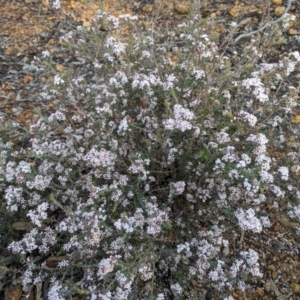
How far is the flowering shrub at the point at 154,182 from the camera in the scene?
8.35 ft

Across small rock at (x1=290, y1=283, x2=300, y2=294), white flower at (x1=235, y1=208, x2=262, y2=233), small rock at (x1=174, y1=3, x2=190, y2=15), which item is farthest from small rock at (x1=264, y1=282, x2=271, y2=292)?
small rock at (x1=174, y1=3, x2=190, y2=15)

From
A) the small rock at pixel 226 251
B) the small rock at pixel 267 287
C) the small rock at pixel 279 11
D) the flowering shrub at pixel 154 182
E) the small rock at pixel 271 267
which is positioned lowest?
the small rock at pixel 267 287

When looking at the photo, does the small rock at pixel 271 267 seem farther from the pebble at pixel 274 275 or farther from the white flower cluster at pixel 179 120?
the white flower cluster at pixel 179 120

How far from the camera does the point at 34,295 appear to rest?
300 centimetres

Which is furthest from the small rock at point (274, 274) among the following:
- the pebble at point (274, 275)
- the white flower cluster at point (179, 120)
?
the white flower cluster at point (179, 120)

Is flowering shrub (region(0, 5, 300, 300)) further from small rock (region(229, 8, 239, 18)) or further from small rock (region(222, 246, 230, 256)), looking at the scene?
small rock (region(229, 8, 239, 18))

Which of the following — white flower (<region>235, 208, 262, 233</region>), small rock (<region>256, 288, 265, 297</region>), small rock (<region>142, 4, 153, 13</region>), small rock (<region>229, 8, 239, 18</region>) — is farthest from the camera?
small rock (<region>142, 4, 153, 13</region>)

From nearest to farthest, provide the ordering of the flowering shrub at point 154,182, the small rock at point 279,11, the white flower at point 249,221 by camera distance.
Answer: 1. the white flower at point 249,221
2. the flowering shrub at point 154,182
3. the small rock at point 279,11

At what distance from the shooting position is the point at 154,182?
10.2 ft

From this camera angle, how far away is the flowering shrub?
8.35 feet

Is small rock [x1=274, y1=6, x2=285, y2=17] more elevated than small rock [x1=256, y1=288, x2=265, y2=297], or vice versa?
small rock [x1=274, y1=6, x2=285, y2=17]

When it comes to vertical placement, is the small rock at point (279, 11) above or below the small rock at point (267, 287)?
above

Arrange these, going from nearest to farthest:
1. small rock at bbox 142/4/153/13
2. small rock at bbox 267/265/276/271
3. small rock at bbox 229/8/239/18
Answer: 1. small rock at bbox 267/265/276/271
2. small rock at bbox 229/8/239/18
3. small rock at bbox 142/4/153/13

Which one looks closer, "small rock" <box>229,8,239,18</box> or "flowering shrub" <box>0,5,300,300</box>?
"flowering shrub" <box>0,5,300,300</box>
